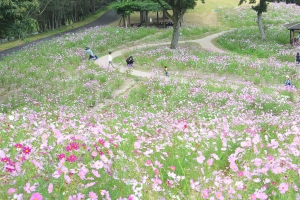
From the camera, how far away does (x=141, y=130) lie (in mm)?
6527

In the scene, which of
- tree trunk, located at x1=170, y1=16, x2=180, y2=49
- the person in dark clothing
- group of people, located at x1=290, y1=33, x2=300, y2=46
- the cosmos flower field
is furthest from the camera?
group of people, located at x1=290, y1=33, x2=300, y2=46

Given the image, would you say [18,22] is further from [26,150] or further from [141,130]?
[26,150]

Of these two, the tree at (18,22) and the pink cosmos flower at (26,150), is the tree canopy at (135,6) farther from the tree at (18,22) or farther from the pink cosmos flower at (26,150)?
the pink cosmos flower at (26,150)

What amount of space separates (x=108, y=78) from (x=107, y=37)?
1760 centimetres

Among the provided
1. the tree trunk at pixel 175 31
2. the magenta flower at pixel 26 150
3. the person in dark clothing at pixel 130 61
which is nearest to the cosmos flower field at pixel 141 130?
the magenta flower at pixel 26 150

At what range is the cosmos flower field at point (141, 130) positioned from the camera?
3889 millimetres

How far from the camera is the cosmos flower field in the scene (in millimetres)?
3889

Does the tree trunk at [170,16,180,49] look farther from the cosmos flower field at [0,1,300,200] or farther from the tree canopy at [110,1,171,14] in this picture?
the tree canopy at [110,1,171,14]

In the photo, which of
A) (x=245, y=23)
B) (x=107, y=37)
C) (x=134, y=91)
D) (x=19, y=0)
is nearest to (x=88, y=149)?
(x=134, y=91)

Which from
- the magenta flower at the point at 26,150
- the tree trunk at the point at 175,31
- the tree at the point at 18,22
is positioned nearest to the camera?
the magenta flower at the point at 26,150

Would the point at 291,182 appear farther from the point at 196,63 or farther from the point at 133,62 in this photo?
the point at 133,62

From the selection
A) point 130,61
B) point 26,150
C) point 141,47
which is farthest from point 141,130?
point 141,47

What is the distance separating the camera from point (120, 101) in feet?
55.4

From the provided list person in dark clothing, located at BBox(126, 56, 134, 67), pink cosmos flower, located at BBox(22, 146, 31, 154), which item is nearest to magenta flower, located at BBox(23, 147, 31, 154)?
pink cosmos flower, located at BBox(22, 146, 31, 154)
